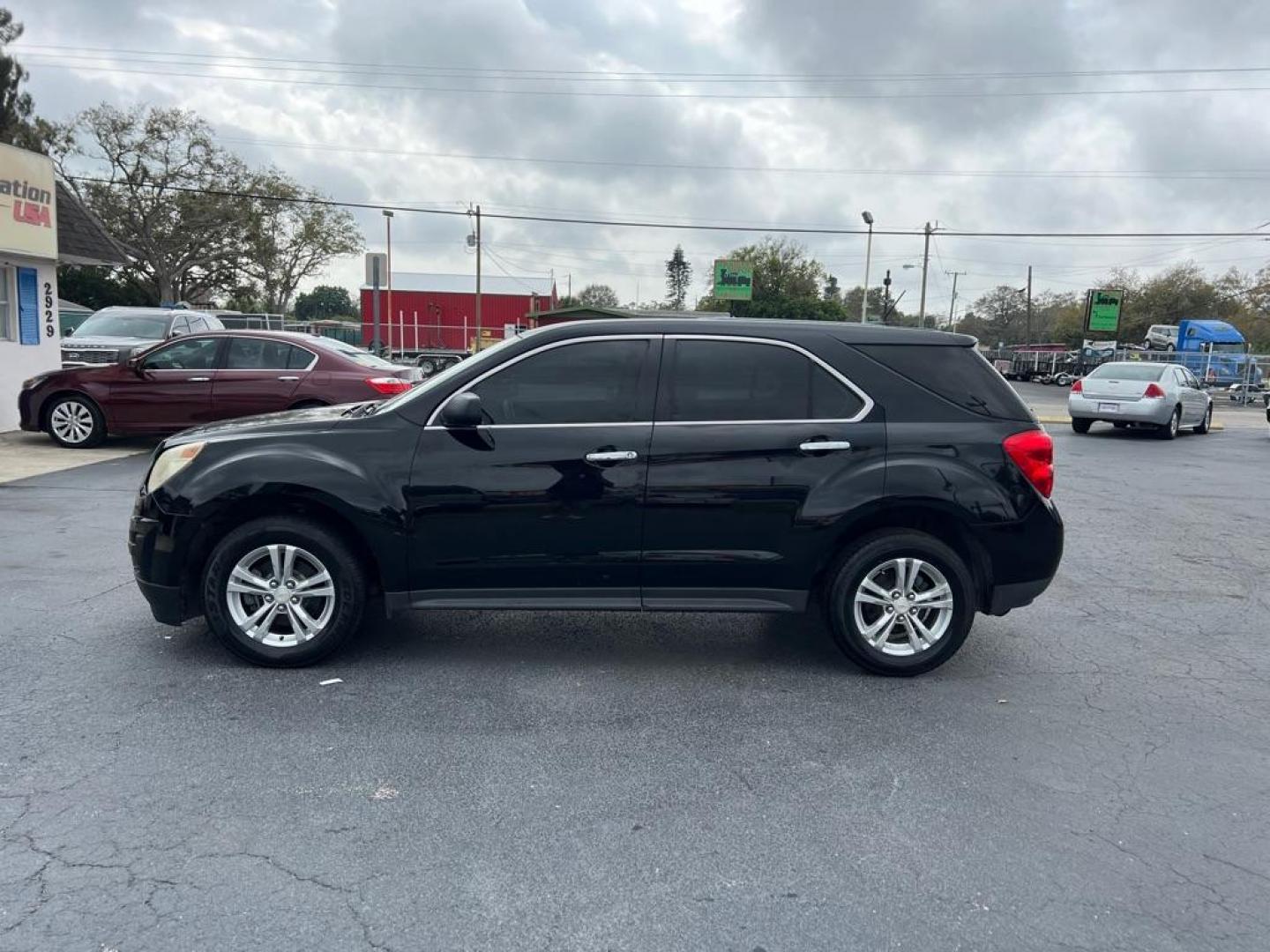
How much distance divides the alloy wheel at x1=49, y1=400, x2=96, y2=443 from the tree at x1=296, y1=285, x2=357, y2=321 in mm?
111240

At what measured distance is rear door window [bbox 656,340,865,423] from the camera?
453 centimetres

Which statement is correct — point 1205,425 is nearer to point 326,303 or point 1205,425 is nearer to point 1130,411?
point 1130,411

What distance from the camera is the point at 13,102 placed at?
4256 centimetres

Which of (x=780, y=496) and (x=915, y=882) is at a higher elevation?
(x=780, y=496)

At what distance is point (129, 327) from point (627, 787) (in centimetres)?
1606

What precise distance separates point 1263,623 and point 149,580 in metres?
6.60

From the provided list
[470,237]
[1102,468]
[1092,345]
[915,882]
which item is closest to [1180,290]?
[1092,345]

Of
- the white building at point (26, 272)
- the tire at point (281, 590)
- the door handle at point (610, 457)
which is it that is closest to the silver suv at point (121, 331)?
the white building at point (26, 272)

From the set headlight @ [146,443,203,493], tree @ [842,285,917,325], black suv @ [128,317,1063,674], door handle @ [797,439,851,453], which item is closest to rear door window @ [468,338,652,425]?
black suv @ [128,317,1063,674]

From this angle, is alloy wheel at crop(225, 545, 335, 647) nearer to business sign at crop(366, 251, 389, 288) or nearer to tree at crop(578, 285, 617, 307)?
business sign at crop(366, 251, 389, 288)

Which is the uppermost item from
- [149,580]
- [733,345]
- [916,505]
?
[733,345]

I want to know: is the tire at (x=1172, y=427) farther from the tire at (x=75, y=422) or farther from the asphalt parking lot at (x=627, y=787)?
the tire at (x=75, y=422)

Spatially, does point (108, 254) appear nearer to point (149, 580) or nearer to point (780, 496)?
point (149, 580)

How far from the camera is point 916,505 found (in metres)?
4.52
